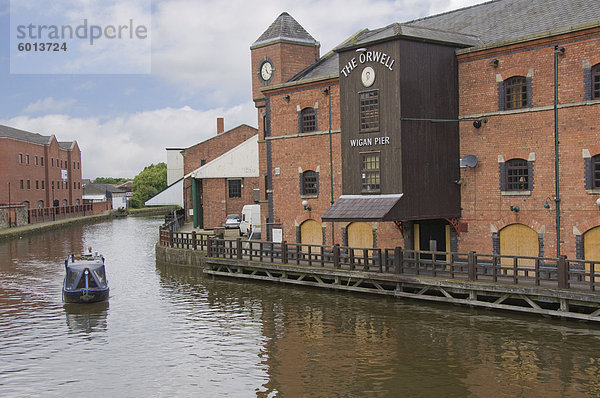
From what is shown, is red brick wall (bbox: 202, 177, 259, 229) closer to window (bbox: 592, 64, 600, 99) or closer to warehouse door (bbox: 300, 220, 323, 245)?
warehouse door (bbox: 300, 220, 323, 245)

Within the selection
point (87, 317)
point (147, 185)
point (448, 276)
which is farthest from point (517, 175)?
point (147, 185)

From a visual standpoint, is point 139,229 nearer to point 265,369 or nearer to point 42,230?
point 42,230

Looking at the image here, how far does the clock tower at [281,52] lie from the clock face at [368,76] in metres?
11.1

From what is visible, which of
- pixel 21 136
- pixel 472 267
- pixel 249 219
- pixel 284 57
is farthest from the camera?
pixel 21 136

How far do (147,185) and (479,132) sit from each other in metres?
100

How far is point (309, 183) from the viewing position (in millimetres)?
29750

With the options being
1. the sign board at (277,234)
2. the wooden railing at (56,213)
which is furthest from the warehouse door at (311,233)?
the wooden railing at (56,213)

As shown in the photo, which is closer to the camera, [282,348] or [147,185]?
[282,348]

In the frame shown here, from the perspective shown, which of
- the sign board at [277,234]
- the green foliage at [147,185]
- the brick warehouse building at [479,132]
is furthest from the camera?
the green foliage at [147,185]

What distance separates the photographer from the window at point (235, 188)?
49.6 m

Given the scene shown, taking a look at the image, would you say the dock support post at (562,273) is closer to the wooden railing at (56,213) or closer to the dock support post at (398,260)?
the dock support post at (398,260)

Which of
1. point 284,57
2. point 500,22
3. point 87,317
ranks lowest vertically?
point 87,317

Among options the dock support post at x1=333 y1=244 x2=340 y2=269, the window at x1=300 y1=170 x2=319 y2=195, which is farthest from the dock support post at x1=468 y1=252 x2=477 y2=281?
the window at x1=300 y1=170 x2=319 y2=195

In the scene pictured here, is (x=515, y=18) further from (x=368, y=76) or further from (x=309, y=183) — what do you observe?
(x=309, y=183)
